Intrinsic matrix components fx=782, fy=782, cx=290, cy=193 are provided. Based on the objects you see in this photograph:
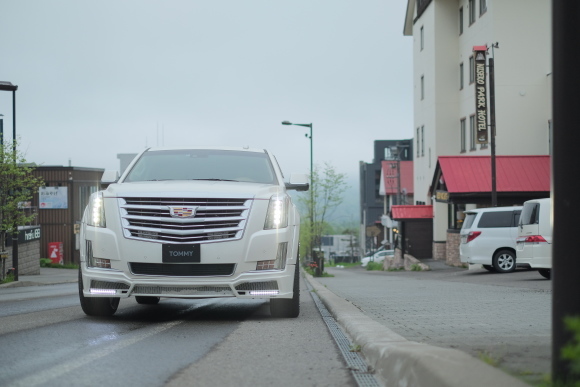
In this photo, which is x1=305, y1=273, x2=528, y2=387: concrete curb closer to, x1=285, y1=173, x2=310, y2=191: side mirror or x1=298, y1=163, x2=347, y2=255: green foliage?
x1=285, y1=173, x2=310, y2=191: side mirror

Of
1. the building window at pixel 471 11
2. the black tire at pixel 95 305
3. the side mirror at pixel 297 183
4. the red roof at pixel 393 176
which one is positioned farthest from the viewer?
the red roof at pixel 393 176

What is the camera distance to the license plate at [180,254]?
7.85 meters

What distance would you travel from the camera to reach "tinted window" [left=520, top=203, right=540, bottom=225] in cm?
1840

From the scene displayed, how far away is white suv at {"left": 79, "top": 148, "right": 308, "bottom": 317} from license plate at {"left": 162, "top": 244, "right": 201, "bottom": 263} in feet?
0.03

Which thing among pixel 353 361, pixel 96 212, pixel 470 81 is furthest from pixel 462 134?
pixel 353 361

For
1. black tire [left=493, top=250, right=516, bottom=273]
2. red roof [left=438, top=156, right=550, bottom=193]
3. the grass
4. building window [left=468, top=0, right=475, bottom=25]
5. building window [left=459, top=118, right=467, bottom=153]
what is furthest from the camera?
building window [left=459, top=118, right=467, bottom=153]

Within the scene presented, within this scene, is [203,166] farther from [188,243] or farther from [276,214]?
[188,243]

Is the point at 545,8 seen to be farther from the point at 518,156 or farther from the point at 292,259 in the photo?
the point at 292,259

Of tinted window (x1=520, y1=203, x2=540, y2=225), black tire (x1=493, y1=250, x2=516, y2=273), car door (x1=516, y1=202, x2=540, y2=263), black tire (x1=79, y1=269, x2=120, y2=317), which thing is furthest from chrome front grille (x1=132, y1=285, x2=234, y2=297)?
black tire (x1=493, y1=250, x2=516, y2=273)

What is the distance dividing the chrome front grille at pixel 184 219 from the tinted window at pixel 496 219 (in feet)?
54.9

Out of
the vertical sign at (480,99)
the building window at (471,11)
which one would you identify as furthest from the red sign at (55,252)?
the vertical sign at (480,99)

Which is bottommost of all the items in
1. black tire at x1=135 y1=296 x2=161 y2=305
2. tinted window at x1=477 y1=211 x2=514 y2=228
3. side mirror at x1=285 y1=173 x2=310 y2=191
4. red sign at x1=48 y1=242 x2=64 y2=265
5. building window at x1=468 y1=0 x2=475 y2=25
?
red sign at x1=48 y1=242 x2=64 y2=265

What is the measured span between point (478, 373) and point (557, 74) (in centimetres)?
139

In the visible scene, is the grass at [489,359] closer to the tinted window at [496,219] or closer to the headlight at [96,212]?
the headlight at [96,212]
